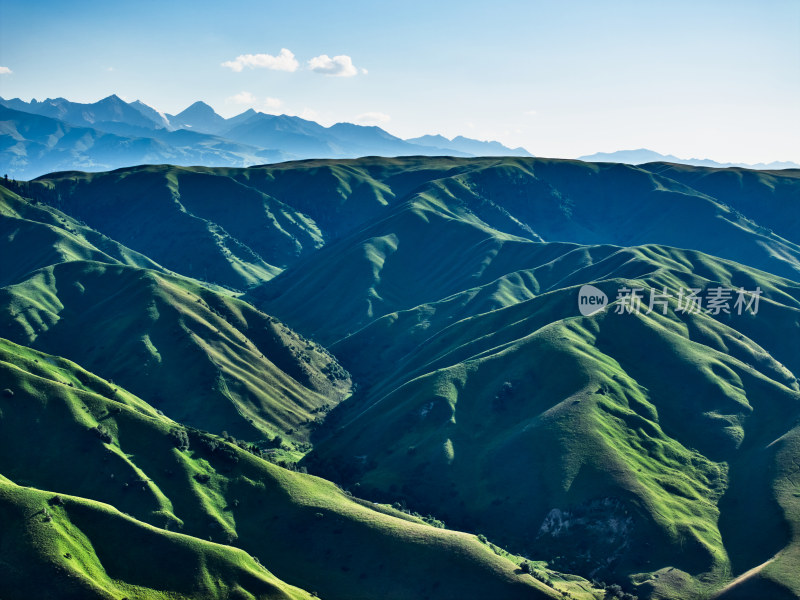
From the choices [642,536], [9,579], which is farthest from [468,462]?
[9,579]

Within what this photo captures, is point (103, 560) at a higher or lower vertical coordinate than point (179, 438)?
lower

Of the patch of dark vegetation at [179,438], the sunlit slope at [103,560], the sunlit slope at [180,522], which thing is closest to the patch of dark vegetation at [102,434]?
the sunlit slope at [180,522]

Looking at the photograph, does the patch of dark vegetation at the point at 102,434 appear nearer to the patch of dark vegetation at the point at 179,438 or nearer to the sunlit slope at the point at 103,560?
the patch of dark vegetation at the point at 179,438

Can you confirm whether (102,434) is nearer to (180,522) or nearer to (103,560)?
(180,522)

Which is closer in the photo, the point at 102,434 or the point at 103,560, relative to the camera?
the point at 103,560

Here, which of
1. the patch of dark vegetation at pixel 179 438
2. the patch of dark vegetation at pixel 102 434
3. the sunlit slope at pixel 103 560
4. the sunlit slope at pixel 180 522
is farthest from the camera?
the patch of dark vegetation at pixel 179 438

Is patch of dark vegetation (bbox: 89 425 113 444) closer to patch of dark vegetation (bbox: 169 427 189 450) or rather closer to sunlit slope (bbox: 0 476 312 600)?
patch of dark vegetation (bbox: 169 427 189 450)

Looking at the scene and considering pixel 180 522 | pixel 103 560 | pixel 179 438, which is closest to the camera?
pixel 103 560

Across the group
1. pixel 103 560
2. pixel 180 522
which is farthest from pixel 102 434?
pixel 103 560
